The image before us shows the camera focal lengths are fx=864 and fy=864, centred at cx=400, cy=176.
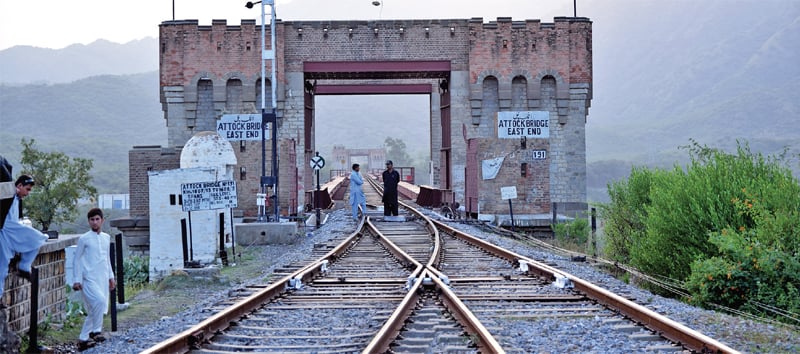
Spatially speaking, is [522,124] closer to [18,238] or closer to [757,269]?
[757,269]

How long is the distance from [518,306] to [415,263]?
378 centimetres

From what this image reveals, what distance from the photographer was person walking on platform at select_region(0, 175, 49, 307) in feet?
24.8

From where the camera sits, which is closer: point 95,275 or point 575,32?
point 95,275

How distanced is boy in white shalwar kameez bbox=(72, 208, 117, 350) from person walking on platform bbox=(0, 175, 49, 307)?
0.53 metres

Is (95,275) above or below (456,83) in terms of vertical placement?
below

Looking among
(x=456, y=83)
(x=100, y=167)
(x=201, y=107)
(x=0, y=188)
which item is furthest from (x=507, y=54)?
(x=100, y=167)

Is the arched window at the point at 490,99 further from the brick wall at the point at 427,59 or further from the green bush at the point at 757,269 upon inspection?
the green bush at the point at 757,269

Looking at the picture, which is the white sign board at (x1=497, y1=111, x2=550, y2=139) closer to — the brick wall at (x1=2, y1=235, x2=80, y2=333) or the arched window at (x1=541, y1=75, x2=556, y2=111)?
the arched window at (x1=541, y1=75, x2=556, y2=111)

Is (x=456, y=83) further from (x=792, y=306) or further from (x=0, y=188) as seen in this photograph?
(x=0, y=188)

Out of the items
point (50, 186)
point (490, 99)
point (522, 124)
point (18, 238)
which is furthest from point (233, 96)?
point (50, 186)

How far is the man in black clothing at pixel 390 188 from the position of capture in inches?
930

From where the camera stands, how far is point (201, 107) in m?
31.2

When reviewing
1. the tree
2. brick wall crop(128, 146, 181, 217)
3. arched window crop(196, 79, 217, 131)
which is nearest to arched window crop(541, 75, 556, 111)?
arched window crop(196, 79, 217, 131)

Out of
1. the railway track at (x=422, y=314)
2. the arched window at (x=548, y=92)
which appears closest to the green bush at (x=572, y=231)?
the arched window at (x=548, y=92)
